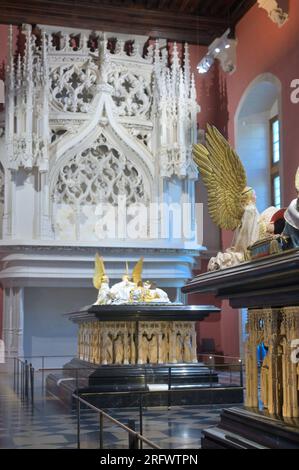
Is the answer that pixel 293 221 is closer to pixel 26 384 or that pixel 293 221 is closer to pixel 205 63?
pixel 26 384

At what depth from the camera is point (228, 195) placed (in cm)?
609

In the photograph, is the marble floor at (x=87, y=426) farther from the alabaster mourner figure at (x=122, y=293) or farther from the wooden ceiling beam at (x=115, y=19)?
the wooden ceiling beam at (x=115, y=19)

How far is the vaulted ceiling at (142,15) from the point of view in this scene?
18.2 metres

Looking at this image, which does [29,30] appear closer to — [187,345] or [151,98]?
[151,98]

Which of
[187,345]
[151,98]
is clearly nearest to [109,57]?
[151,98]

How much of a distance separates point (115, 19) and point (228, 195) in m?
13.9

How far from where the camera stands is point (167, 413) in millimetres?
9289

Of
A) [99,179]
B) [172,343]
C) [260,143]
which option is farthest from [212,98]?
[172,343]

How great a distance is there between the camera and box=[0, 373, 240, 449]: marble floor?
22.9 ft

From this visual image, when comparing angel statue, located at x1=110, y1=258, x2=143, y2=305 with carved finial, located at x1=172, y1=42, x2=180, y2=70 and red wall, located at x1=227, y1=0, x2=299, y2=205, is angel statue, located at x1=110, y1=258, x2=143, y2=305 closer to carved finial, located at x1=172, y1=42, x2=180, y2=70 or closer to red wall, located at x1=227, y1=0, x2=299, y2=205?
red wall, located at x1=227, y1=0, x2=299, y2=205

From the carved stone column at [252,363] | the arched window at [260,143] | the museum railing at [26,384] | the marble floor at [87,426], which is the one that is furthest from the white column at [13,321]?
the carved stone column at [252,363]

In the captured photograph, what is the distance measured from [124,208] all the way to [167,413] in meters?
9.11

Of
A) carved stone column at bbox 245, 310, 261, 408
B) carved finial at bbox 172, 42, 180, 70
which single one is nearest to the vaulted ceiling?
carved finial at bbox 172, 42, 180, 70

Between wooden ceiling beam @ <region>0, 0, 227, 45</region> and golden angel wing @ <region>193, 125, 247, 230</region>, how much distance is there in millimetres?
13461
